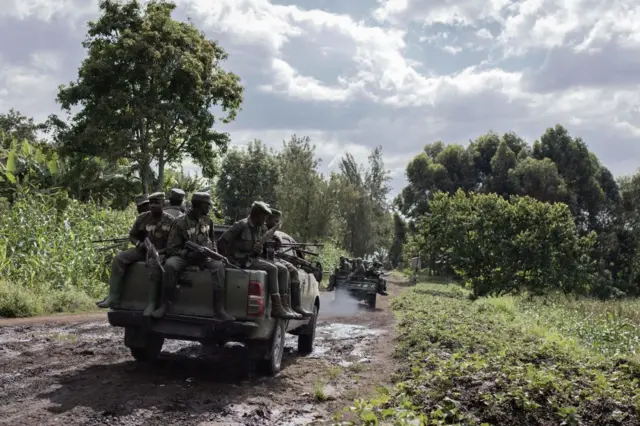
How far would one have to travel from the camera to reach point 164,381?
7961 mm

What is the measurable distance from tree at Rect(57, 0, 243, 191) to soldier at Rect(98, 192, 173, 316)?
763 inches

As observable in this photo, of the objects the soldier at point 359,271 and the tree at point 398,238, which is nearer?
the soldier at point 359,271

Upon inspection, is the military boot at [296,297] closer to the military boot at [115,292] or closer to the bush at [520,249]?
the military boot at [115,292]

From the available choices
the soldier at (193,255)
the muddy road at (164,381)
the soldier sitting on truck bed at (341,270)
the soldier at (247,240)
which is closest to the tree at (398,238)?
the soldier sitting on truck bed at (341,270)

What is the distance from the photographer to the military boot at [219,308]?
8109 millimetres

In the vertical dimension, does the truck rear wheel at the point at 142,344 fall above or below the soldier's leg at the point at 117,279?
below

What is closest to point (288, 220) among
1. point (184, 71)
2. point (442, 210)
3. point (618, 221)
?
point (442, 210)

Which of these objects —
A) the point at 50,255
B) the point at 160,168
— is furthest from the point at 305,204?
the point at 50,255

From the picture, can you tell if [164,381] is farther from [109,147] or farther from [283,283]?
[109,147]

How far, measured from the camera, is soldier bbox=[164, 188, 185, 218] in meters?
9.60

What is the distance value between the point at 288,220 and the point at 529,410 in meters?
34.5

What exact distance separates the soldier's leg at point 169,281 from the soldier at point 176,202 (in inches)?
55.1

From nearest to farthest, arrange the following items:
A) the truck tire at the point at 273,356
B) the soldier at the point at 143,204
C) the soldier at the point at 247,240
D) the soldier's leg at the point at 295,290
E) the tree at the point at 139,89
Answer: the truck tire at the point at 273,356, the soldier at the point at 247,240, the soldier's leg at the point at 295,290, the soldier at the point at 143,204, the tree at the point at 139,89

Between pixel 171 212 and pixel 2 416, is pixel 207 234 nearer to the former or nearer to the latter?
pixel 171 212
